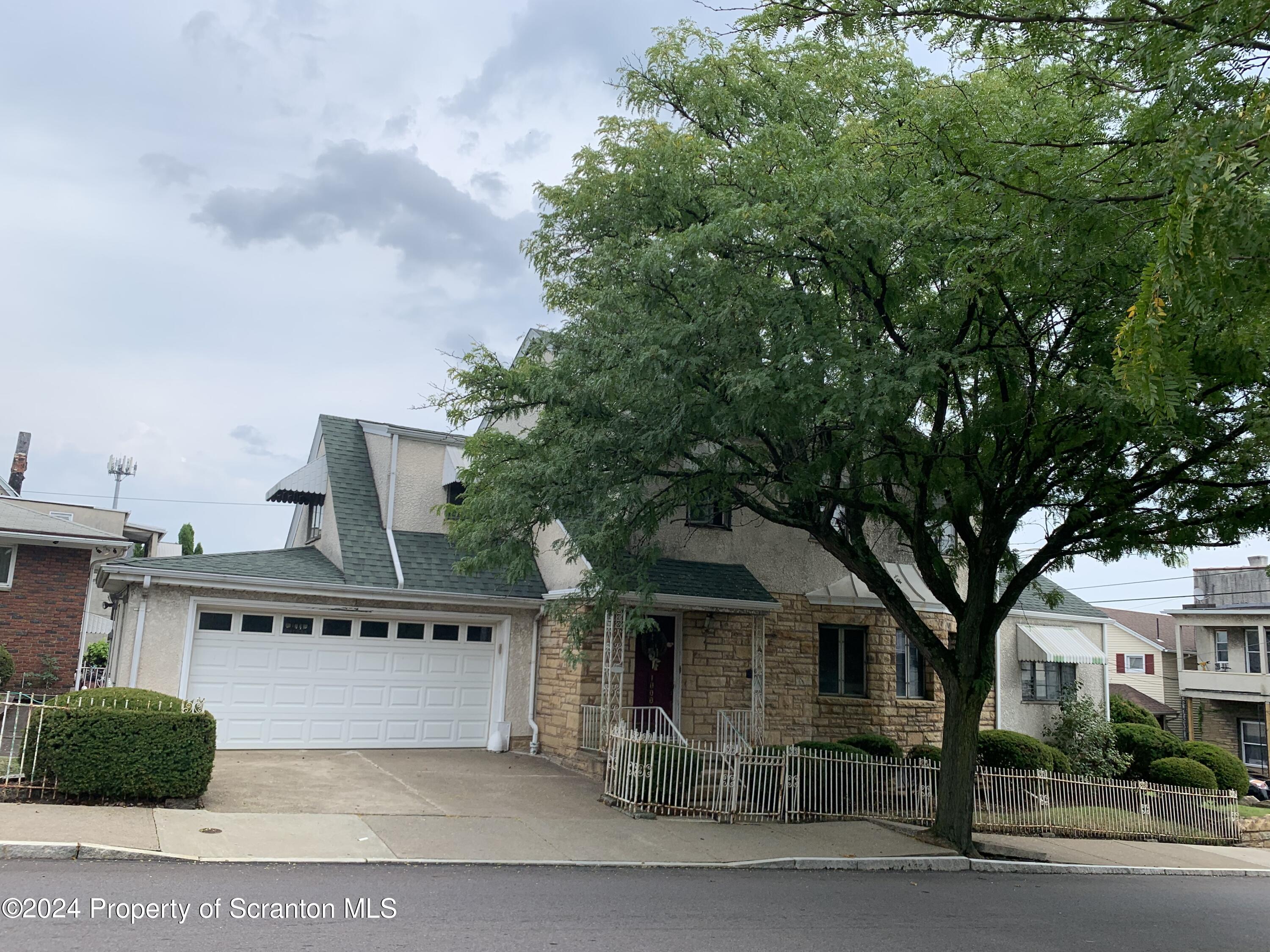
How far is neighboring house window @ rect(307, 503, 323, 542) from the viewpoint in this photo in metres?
18.9

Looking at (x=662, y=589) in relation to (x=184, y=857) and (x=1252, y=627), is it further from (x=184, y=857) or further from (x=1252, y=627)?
(x=1252, y=627)

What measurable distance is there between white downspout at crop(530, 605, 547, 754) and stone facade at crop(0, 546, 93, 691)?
959cm

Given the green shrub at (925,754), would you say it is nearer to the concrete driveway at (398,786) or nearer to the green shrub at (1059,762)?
the green shrub at (1059,762)

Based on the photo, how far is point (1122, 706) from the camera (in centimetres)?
2400

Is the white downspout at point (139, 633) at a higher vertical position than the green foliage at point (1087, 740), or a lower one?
higher

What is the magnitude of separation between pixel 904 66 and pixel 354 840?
11314mm

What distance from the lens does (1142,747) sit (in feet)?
67.7

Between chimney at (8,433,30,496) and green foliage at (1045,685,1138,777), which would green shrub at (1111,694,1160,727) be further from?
chimney at (8,433,30,496)

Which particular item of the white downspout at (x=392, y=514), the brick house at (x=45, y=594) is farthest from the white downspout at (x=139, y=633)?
the brick house at (x=45, y=594)

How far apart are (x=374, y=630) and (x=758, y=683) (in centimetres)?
698

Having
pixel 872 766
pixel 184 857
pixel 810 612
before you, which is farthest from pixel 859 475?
pixel 184 857

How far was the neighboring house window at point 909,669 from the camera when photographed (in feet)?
62.8

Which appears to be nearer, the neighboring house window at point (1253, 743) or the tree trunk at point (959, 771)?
the tree trunk at point (959, 771)

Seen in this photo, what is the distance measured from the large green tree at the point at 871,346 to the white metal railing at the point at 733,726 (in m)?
3.70
